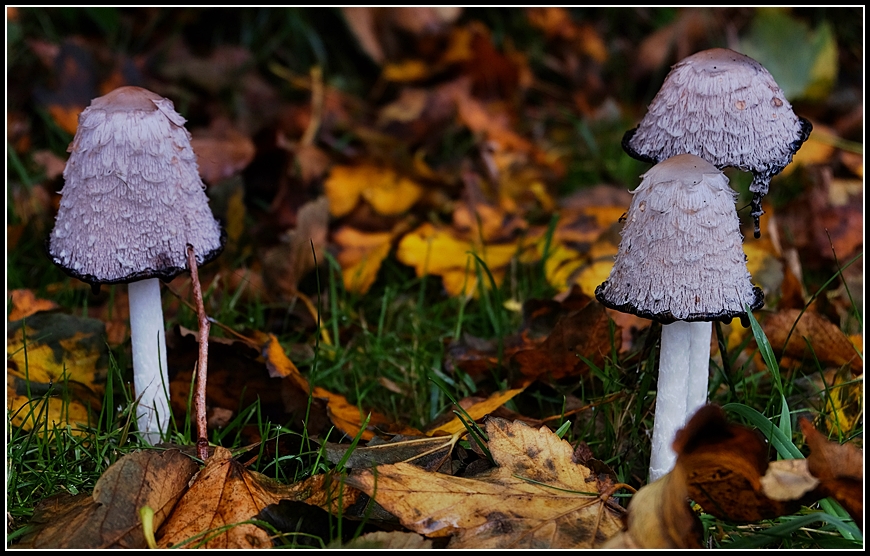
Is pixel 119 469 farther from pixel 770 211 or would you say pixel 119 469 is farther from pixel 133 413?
pixel 770 211

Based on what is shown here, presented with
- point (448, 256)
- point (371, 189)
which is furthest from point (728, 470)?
point (371, 189)

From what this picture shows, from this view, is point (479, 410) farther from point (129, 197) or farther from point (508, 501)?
point (129, 197)

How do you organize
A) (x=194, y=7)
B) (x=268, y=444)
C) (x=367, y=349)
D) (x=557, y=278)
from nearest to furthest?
(x=268, y=444) < (x=367, y=349) < (x=557, y=278) < (x=194, y=7)

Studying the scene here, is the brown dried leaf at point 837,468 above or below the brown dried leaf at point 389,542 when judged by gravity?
above

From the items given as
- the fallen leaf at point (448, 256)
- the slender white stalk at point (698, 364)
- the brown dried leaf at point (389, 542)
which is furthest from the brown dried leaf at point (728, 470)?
the fallen leaf at point (448, 256)

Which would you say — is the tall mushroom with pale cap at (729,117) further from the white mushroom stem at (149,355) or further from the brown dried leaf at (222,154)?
the brown dried leaf at (222,154)

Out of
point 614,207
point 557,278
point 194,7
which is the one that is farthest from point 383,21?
point 557,278
